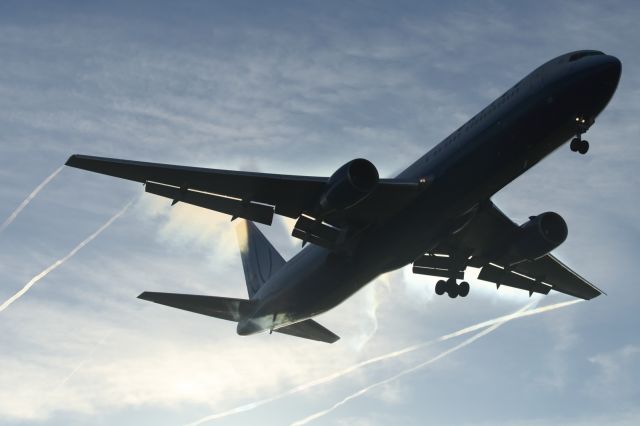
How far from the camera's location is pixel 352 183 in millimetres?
28109

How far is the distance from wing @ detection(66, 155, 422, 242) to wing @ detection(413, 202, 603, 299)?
4.78 m

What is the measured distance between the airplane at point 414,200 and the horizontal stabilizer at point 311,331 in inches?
104

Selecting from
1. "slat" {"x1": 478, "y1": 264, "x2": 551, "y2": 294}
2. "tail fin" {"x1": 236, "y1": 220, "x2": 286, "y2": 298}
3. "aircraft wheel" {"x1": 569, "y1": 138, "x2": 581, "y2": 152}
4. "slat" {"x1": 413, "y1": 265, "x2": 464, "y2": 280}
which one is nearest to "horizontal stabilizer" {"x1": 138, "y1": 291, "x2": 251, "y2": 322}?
"tail fin" {"x1": 236, "y1": 220, "x2": 286, "y2": 298}

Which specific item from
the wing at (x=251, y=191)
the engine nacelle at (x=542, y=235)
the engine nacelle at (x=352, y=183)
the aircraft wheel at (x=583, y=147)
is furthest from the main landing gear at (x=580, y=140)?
the engine nacelle at (x=542, y=235)

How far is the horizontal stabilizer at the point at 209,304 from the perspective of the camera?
3581 centimetres

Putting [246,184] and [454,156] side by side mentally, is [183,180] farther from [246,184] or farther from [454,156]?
[454,156]

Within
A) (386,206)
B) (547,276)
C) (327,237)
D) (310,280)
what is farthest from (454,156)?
(547,276)

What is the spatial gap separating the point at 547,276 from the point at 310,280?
43.1 feet

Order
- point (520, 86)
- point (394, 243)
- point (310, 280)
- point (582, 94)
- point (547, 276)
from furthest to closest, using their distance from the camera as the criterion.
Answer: point (547, 276)
point (310, 280)
point (394, 243)
point (520, 86)
point (582, 94)

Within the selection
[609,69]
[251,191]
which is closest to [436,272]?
[251,191]

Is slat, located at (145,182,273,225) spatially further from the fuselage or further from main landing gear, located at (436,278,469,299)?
main landing gear, located at (436,278,469,299)

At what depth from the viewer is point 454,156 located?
93.6 ft

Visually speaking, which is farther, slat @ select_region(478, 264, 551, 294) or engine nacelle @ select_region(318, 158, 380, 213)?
slat @ select_region(478, 264, 551, 294)

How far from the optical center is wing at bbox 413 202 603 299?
116 feet
